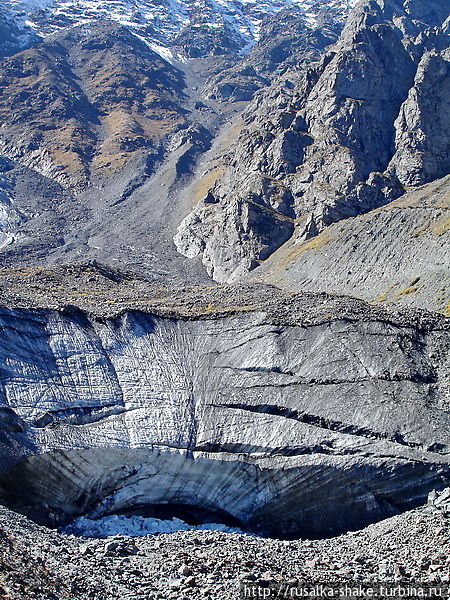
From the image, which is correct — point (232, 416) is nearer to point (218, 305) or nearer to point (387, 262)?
point (218, 305)

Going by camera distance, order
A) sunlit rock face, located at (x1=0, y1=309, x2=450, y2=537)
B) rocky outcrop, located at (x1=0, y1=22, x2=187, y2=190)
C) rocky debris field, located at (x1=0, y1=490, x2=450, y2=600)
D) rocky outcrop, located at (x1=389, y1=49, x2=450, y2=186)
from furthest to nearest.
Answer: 1. rocky outcrop, located at (x1=0, y1=22, x2=187, y2=190)
2. rocky outcrop, located at (x1=389, y1=49, x2=450, y2=186)
3. sunlit rock face, located at (x1=0, y1=309, x2=450, y2=537)
4. rocky debris field, located at (x1=0, y1=490, x2=450, y2=600)

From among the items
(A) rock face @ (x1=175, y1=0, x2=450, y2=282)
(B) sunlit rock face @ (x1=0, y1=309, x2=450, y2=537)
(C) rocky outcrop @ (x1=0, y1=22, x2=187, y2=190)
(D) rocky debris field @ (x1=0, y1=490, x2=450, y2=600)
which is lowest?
(D) rocky debris field @ (x1=0, y1=490, x2=450, y2=600)

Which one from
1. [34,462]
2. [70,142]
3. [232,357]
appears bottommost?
[34,462]

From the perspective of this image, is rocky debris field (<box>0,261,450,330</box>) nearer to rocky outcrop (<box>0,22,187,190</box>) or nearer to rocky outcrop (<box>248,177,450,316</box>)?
rocky outcrop (<box>248,177,450,316</box>)

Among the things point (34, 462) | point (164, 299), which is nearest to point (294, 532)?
point (34, 462)

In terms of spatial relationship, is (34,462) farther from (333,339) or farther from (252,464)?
(333,339)

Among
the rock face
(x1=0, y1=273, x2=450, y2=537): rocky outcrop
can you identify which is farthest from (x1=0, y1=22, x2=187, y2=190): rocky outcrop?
(x1=0, y1=273, x2=450, y2=537): rocky outcrop

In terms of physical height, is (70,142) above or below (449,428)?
above
